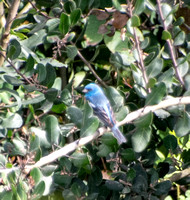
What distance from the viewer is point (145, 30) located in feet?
12.6

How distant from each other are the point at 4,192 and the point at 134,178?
0.94 meters

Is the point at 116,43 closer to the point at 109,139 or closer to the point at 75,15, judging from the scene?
the point at 75,15

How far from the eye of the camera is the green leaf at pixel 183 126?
2885 millimetres

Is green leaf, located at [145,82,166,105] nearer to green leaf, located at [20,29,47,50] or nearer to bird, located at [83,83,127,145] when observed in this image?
bird, located at [83,83,127,145]

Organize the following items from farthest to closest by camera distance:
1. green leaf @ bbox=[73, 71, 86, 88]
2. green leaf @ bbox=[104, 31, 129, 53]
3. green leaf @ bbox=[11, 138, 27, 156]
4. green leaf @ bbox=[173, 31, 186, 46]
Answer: green leaf @ bbox=[73, 71, 86, 88]
green leaf @ bbox=[104, 31, 129, 53]
green leaf @ bbox=[173, 31, 186, 46]
green leaf @ bbox=[11, 138, 27, 156]

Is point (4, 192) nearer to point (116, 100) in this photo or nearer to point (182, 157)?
point (116, 100)

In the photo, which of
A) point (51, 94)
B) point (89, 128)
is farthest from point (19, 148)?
point (51, 94)

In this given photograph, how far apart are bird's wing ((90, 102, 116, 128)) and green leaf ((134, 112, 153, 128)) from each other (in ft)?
0.61

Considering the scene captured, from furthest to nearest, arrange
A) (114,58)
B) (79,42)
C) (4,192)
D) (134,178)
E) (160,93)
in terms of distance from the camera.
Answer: (79,42)
(114,58)
(134,178)
(160,93)
(4,192)

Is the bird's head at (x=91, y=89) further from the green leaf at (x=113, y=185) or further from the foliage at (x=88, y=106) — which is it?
the green leaf at (x=113, y=185)

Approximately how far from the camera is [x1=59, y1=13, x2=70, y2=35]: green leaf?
3.11m

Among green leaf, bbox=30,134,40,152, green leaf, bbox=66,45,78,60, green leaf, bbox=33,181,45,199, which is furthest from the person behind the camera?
green leaf, bbox=66,45,78,60

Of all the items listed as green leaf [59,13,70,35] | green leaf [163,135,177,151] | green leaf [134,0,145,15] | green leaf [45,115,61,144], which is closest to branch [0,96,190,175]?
green leaf [45,115,61,144]

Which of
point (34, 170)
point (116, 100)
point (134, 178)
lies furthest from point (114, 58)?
point (34, 170)
